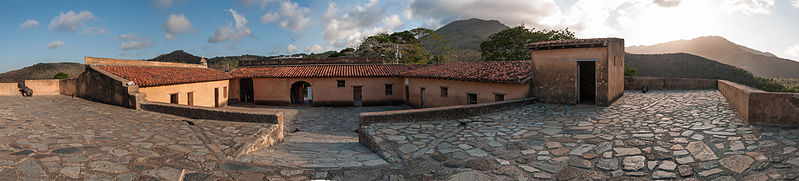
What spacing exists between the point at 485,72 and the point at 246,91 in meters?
16.4

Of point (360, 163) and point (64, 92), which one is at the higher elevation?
point (64, 92)

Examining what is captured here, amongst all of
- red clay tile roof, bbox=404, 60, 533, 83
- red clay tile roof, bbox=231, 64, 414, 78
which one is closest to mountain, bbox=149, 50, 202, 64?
red clay tile roof, bbox=231, 64, 414, 78

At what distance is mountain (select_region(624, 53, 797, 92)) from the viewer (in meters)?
33.6

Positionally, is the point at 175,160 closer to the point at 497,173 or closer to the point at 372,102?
the point at 497,173

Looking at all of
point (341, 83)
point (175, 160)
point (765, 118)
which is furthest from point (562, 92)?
point (341, 83)

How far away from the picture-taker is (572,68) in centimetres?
1080

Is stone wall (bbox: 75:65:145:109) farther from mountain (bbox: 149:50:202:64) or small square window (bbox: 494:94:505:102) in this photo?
mountain (bbox: 149:50:202:64)

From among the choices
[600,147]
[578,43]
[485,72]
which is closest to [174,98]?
[485,72]

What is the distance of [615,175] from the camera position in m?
4.89

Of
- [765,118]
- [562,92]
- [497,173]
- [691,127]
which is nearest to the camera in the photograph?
[497,173]

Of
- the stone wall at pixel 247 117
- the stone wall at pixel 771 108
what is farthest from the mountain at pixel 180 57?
the stone wall at pixel 771 108

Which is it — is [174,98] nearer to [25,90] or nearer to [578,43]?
[25,90]

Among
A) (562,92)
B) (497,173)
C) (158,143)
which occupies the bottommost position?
(497,173)

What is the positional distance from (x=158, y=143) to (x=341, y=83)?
612 inches
